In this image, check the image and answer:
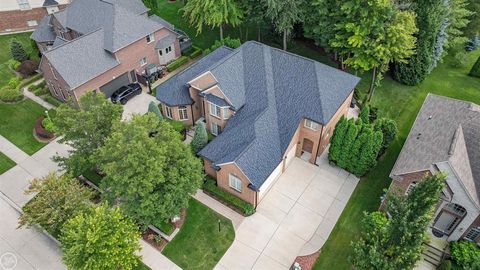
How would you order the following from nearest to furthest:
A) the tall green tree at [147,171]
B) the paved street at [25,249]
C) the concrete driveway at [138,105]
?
the tall green tree at [147,171]
the paved street at [25,249]
the concrete driveway at [138,105]

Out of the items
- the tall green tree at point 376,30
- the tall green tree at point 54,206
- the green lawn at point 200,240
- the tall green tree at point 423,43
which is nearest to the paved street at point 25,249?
the tall green tree at point 54,206

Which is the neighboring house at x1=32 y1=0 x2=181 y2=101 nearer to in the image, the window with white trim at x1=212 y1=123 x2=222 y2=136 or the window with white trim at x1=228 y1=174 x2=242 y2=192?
the window with white trim at x1=212 y1=123 x2=222 y2=136

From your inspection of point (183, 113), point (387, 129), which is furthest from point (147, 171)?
point (387, 129)

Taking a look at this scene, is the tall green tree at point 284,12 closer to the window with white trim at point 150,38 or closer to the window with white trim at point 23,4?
the window with white trim at point 150,38

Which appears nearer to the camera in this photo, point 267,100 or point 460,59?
point 267,100

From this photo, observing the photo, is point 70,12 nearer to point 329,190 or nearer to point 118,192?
point 118,192

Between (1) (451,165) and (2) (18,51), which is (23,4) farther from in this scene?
(1) (451,165)

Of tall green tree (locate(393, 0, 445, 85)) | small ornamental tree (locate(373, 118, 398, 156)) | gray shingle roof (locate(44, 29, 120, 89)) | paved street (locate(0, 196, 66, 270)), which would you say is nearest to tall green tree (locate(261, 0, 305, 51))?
tall green tree (locate(393, 0, 445, 85))
